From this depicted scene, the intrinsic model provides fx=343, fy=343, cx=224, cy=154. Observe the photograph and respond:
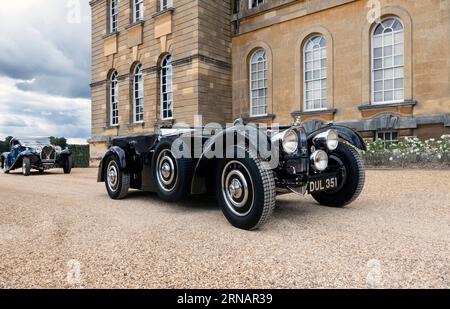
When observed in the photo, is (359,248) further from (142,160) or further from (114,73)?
(114,73)

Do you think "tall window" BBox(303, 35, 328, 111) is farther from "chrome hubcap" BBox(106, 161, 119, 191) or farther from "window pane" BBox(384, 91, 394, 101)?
"chrome hubcap" BBox(106, 161, 119, 191)

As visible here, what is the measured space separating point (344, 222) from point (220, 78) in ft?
41.3

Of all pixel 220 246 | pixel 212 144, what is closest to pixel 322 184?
pixel 212 144

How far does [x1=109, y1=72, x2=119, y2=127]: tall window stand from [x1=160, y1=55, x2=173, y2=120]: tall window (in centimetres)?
377

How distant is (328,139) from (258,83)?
11.9m

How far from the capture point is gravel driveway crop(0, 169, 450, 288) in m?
2.23

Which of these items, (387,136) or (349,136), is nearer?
(349,136)

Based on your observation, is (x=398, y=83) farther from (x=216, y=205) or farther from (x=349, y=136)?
(x=216, y=205)

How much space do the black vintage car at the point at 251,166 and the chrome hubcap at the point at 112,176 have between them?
0.30 m

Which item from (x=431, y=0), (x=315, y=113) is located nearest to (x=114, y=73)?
(x=315, y=113)

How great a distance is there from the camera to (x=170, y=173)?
4.37 meters

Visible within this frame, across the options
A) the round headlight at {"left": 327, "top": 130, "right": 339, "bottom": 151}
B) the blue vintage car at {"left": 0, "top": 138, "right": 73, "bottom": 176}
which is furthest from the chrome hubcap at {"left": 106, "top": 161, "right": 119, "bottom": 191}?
the blue vintage car at {"left": 0, "top": 138, "right": 73, "bottom": 176}

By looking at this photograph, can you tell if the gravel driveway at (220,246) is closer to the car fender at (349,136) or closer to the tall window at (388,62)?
the car fender at (349,136)
